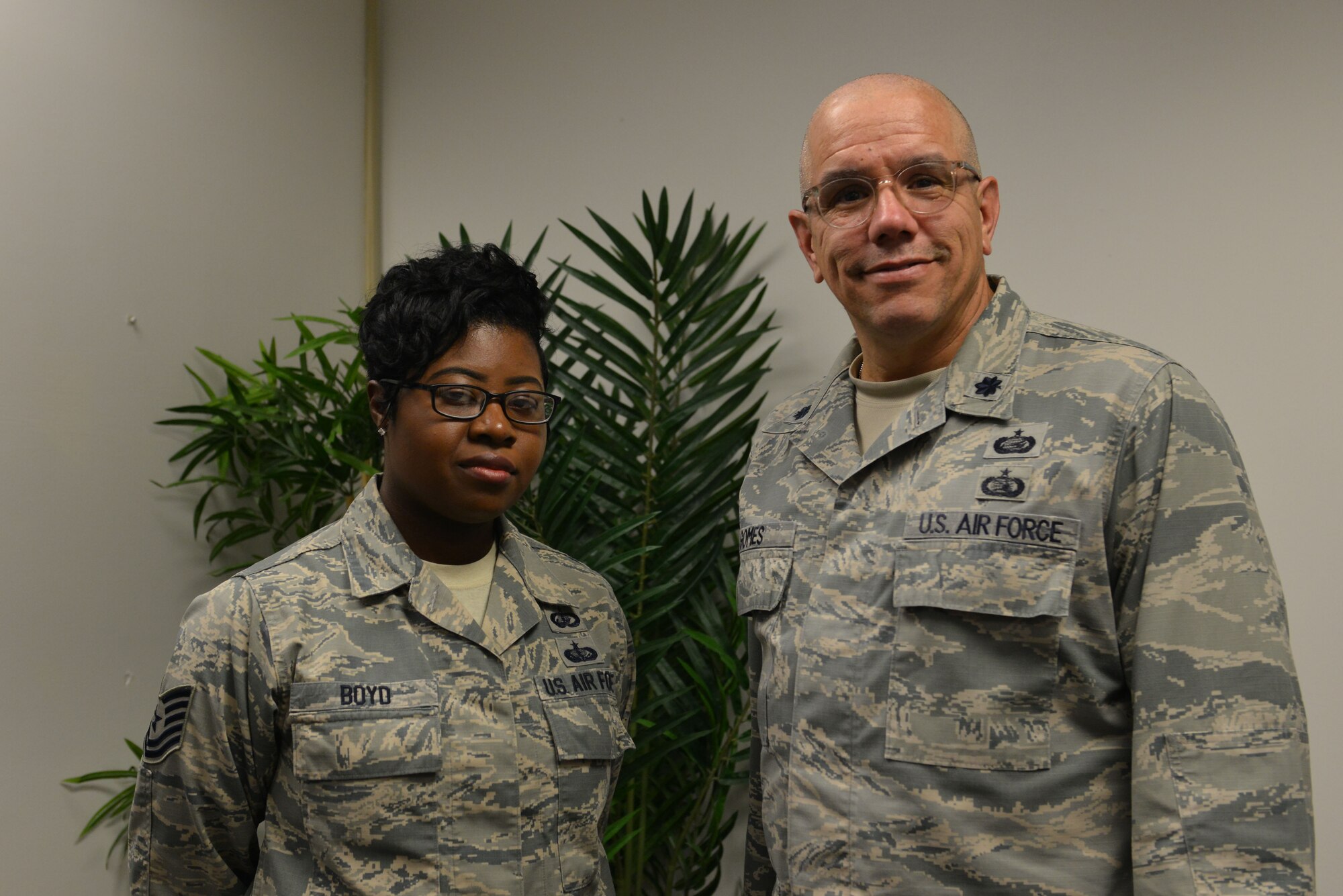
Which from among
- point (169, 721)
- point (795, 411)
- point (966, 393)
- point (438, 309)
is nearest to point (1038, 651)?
point (966, 393)

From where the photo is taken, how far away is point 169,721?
130 centimetres

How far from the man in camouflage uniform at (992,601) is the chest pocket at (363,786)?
18.4 inches

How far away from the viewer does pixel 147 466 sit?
88.1 inches

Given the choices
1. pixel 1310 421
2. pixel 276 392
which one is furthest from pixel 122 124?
pixel 1310 421

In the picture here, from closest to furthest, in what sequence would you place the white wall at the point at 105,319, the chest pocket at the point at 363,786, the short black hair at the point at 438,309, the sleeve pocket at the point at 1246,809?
the sleeve pocket at the point at 1246,809, the chest pocket at the point at 363,786, the short black hair at the point at 438,309, the white wall at the point at 105,319

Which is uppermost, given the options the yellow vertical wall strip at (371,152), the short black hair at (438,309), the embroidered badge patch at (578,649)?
the yellow vertical wall strip at (371,152)

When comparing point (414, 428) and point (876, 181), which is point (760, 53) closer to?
point (876, 181)

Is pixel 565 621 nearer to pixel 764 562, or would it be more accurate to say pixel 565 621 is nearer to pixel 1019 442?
pixel 764 562

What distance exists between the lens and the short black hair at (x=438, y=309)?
4.48 feet

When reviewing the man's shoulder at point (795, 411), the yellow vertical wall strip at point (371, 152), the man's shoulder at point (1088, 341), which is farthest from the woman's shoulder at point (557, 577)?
the yellow vertical wall strip at point (371, 152)

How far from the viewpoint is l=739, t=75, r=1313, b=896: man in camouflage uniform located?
107cm

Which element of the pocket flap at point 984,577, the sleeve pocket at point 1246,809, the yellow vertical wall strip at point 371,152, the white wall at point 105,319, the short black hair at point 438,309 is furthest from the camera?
the yellow vertical wall strip at point 371,152

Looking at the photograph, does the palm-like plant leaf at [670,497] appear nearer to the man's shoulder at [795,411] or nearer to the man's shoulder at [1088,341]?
the man's shoulder at [795,411]

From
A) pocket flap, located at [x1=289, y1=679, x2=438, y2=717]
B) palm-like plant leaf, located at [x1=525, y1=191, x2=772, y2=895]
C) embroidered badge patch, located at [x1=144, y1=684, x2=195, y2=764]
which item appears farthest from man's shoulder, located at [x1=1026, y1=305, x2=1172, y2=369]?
embroidered badge patch, located at [x1=144, y1=684, x2=195, y2=764]
